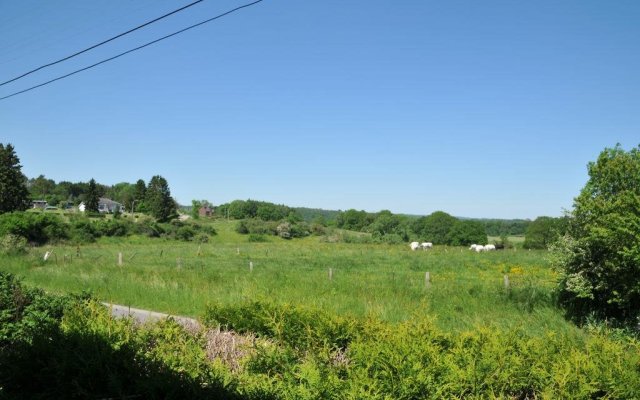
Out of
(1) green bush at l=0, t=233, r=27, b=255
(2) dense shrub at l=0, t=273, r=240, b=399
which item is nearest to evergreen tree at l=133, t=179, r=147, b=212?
(1) green bush at l=0, t=233, r=27, b=255

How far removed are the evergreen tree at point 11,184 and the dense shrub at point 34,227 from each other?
7921 mm

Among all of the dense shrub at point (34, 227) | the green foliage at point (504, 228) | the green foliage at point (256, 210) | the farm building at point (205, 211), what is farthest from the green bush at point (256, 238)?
the green foliage at point (504, 228)

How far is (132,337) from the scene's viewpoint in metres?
5.57

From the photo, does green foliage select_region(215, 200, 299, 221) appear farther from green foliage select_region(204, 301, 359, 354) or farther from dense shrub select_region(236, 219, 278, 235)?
green foliage select_region(204, 301, 359, 354)

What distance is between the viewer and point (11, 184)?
2382 inches

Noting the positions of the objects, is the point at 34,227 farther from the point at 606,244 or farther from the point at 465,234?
the point at 465,234

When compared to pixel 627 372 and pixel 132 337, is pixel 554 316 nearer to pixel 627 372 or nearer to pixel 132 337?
pixel 627 372

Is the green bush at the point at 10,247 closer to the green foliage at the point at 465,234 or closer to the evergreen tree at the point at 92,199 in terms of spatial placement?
the evergreen tree at the point at 92,199

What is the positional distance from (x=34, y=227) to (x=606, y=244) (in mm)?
57225

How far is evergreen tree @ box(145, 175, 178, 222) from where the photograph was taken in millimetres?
86250

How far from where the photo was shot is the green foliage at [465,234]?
87875mm

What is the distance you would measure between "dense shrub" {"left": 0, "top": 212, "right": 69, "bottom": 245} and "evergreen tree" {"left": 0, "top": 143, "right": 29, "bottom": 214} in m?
7.92

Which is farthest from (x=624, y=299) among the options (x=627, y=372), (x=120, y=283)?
(x=120, y=283)

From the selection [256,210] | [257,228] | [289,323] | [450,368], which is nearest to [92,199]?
[257,228]
